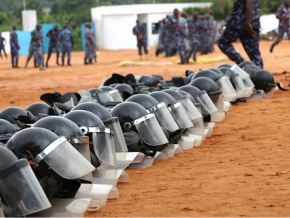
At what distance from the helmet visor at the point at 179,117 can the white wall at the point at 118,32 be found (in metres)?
40.6

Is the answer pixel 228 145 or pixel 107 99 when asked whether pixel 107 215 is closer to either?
pixel 228 145

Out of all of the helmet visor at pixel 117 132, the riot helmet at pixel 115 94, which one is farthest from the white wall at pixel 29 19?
the helmet visor at pixel 117 132

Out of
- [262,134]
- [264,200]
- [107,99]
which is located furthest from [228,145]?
[264,200]

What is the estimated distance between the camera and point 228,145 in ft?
22.9

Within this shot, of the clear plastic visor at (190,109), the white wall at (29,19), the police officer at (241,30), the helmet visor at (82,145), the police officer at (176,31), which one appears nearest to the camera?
the helmet visor at (82,145)

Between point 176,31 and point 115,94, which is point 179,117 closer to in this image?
point 115,94

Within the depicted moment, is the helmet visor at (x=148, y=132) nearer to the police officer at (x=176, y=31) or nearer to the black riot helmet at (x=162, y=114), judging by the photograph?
the black riot helmet at (x=162, y=114)

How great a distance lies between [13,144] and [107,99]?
135 inches

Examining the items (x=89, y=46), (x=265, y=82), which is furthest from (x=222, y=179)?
(x=89, y=46)

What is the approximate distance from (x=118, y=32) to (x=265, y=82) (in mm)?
37853

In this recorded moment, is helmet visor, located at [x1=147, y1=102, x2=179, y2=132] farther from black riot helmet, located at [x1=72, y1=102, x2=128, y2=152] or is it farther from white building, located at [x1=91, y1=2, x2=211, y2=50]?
white building, located at [x1=91, y1=2, x2=211, y2=50]

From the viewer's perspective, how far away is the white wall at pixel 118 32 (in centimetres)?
4712

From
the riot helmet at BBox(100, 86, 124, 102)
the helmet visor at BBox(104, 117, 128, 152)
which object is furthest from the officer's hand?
the helmet visor at BBox(104, 117, 128, 152)

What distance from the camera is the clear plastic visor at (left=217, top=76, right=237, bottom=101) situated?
30.9 ft
